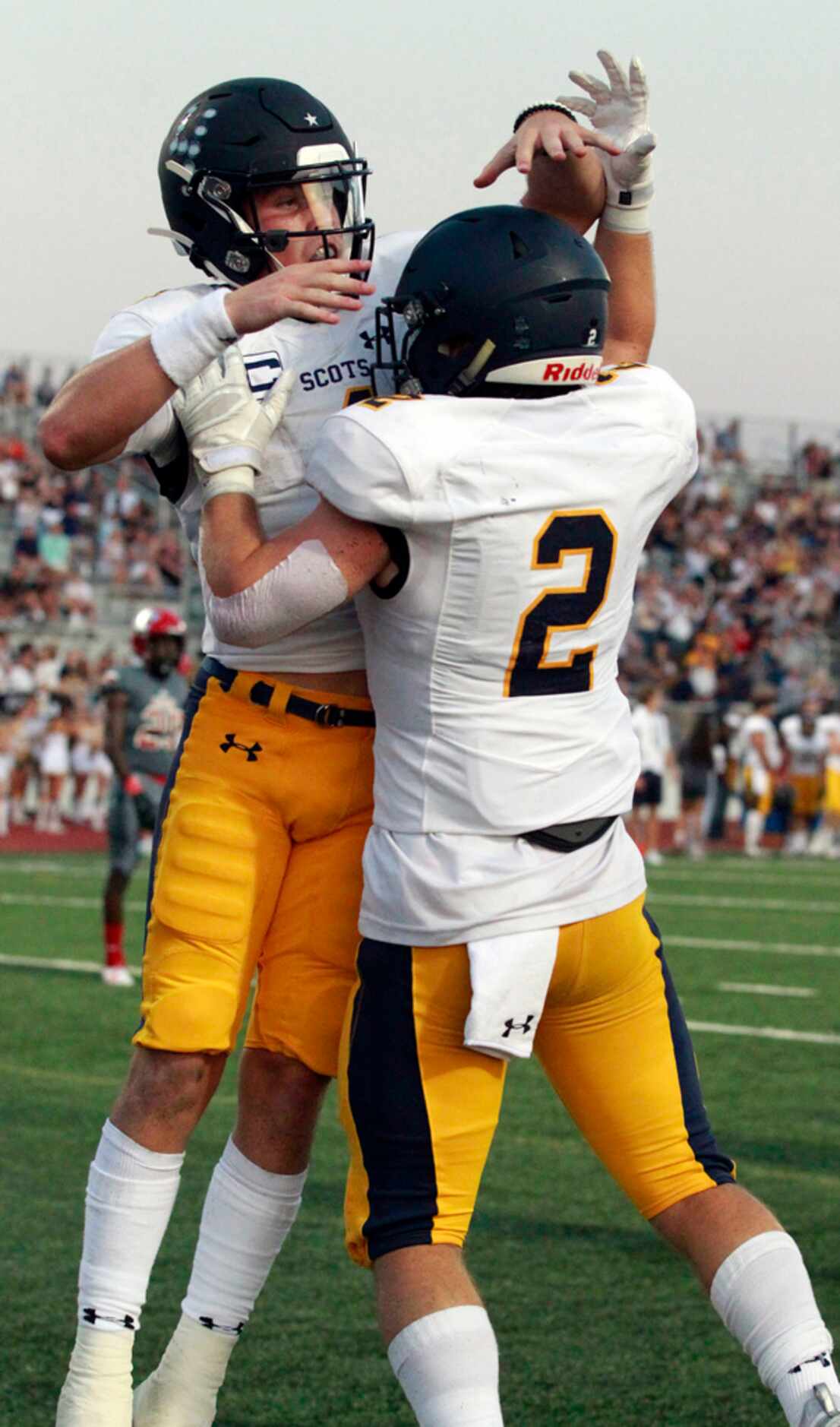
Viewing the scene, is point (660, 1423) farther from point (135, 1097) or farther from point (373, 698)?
point (373, 698)

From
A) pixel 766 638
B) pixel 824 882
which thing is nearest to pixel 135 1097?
pixel 824 882

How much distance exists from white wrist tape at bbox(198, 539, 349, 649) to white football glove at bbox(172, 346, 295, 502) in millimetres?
201

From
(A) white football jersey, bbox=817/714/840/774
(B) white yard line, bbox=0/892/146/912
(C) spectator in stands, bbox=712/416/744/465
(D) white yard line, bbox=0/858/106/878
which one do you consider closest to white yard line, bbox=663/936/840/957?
(B) white yard line, bbox=0/892/146/912

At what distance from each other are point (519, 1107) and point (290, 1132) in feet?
11.4

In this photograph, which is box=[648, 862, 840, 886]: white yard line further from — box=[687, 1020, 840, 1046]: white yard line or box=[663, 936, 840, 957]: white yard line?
box=[687, 1020, 840, 1046]: white yard line

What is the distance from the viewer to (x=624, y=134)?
347 centimetres

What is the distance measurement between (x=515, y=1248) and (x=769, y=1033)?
3687 mm

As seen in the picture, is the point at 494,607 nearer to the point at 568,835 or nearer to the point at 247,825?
the point at 568,835

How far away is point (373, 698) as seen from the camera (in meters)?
3.01

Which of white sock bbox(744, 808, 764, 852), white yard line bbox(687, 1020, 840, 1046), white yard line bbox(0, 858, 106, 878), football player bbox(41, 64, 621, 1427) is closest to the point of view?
football player bbox(41, 64, 621, 1427)

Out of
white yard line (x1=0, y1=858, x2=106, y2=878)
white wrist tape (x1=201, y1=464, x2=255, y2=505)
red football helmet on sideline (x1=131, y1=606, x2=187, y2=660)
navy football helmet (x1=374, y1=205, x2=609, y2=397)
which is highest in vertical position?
navy football helmet (x1=374, y1=205, x2=609, y2=397)

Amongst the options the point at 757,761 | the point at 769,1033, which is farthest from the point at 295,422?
the point at 757,761

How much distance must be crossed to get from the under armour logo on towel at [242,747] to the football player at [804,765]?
61.5 ft

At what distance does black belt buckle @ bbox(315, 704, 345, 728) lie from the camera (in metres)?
3.27
